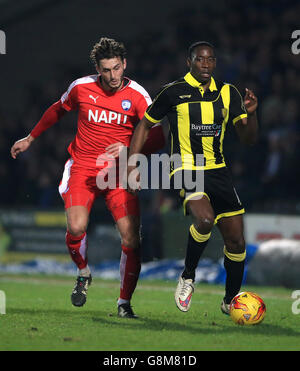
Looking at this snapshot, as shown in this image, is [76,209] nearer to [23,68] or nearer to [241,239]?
[241,239]

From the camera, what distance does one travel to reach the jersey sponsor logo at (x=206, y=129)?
747 centimetres

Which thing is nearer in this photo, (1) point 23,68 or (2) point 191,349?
(2) point 191,349

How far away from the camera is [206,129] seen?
24.6ft

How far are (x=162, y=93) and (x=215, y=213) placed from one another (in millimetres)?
1183

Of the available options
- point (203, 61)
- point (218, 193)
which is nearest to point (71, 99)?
point (203, 61)

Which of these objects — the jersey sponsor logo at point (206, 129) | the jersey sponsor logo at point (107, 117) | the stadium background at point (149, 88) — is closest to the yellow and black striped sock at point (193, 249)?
the jersey sponsor logo at point (206, 129)

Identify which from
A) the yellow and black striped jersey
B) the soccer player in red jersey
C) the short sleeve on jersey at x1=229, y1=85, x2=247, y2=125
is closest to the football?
the soccer player in red jersey

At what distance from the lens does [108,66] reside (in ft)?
25.4

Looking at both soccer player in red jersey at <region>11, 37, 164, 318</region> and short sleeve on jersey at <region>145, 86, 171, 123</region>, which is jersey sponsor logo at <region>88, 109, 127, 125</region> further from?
short sleeve on jersey at <region>145, 86, 171, 123</region>

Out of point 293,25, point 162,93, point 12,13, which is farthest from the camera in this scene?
point 12,13

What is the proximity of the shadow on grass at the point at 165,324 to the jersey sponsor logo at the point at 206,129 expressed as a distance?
1706 mm
